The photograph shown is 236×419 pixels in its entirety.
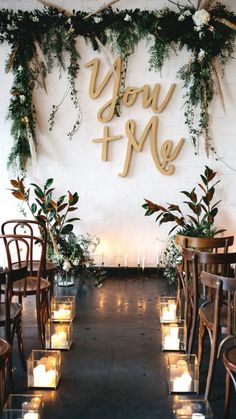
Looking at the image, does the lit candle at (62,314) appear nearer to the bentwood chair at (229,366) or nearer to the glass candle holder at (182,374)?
the glass candle holder at (182,374)

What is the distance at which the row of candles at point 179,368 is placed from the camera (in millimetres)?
2019

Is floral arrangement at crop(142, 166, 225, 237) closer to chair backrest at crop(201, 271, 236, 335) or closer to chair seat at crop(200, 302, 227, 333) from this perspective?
chair seat at crop(200, 302, 227, 333)

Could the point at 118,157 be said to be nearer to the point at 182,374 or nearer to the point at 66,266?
the point at 66,266

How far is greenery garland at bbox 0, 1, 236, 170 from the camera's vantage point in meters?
4.96

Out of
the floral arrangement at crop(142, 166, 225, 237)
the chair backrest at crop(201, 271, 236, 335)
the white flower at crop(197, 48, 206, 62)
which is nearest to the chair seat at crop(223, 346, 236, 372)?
the chair backrest at crop(201, 271, 236, 335)

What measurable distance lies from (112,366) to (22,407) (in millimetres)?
1044

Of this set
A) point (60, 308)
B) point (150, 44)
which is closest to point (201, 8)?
point (150, 44)

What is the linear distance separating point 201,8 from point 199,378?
4.09 meters

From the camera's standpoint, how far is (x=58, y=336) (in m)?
3.17

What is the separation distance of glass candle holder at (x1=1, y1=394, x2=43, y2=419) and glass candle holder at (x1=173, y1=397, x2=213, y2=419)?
0.67 m

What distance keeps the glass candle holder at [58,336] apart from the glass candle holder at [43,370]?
49cm

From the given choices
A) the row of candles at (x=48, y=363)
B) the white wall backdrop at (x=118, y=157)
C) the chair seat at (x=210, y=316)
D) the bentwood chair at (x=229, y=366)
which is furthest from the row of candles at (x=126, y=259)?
the bentwood chair at (x=229, y=366)

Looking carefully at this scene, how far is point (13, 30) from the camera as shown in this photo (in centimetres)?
500

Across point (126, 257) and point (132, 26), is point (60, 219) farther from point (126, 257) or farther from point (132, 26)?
point (132, 26)
